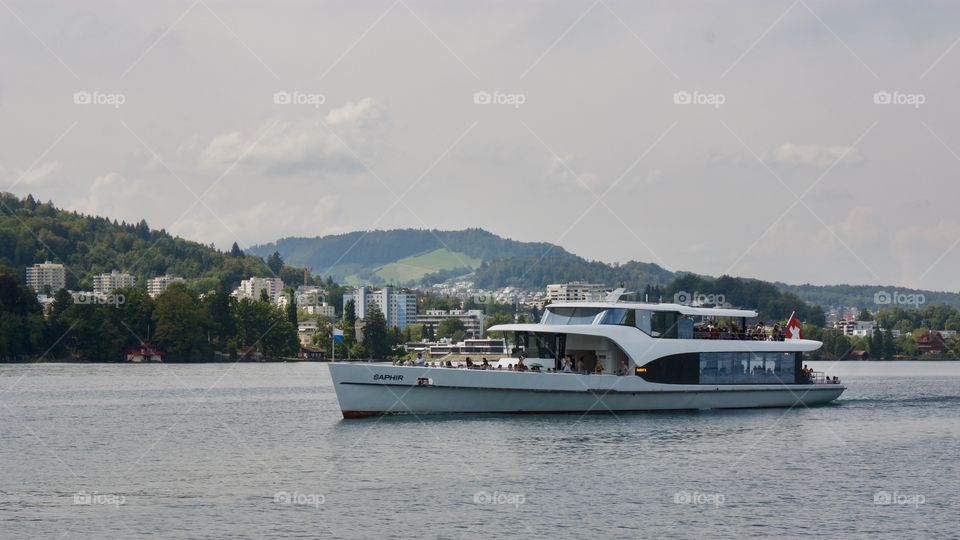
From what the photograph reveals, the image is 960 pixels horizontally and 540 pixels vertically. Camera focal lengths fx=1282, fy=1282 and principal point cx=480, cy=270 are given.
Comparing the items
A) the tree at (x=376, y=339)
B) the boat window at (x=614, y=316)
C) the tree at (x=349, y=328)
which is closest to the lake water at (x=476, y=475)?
the boat window at (x=614, y=316)

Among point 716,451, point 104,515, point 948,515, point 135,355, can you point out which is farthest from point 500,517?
point 135,355

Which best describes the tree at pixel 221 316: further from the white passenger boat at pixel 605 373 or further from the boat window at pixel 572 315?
the boat window at pixel 572 315

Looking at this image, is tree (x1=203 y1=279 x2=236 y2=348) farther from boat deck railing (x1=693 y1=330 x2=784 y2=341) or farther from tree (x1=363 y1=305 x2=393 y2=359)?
boat deck railing (x1=693 y1=330 x2=784 y2=341)

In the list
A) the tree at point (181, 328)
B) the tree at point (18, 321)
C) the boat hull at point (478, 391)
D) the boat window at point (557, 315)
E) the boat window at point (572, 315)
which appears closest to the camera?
the boat hull at point (478, 391)

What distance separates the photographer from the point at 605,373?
2247 inches

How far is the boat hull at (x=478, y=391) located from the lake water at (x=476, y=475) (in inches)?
29.1

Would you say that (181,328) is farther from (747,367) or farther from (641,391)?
(641,391)

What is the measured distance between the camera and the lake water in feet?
106

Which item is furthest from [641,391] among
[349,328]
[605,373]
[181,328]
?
[349,328]

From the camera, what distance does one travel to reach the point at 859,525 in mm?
33156

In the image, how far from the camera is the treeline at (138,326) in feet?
498

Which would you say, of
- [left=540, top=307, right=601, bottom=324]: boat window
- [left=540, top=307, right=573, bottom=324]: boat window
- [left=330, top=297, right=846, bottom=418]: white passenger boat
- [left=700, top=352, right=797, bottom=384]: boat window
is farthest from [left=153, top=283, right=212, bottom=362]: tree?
[left=540, top=307, right=601, bottom=324]: boat window

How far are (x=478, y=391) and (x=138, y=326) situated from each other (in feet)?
384

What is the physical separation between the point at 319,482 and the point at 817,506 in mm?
14336
